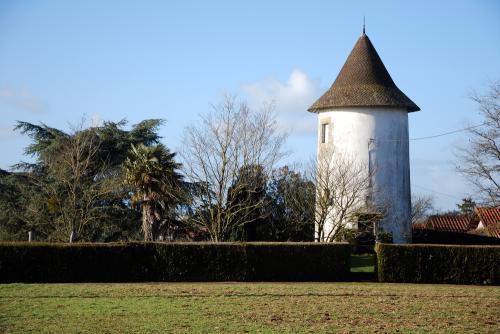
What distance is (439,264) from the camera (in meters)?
32.1

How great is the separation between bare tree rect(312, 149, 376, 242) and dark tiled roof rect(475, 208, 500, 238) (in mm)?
9858

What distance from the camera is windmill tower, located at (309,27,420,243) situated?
4522 centimetres

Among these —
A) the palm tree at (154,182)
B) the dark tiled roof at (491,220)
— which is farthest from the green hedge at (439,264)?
the dark tiled roof at (491,220)

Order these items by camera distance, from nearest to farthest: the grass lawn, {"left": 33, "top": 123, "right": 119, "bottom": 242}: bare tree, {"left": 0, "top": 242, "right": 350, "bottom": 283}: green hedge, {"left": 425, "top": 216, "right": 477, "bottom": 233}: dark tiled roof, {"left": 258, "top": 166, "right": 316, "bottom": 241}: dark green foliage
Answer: the grass lawn, {"left": 0, "top": 242, "right": 350, "bottom": 283}: green hedge, {"left": 33, "top": 123, "right": 119, "bottom": 242}: bare tree, {"left": 258, "top": 166, "right": 316, "bottom": 241}: dark green foliage, {"left": 425, "top": 216, "right": 477, "bottom": 233}: dark tiled roof

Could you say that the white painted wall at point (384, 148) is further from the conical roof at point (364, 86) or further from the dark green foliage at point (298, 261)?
the dark green foliage at point (298, 261)

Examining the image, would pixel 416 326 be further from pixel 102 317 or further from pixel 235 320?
pixel 102 317

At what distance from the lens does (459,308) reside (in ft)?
66.3

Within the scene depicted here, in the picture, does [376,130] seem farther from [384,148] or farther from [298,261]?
[298,261]

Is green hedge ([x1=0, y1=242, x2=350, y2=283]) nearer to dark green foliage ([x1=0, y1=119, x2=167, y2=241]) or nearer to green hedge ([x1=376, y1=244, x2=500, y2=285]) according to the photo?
green hedge ([x1=376, y1=244, x2=500, y2=285])

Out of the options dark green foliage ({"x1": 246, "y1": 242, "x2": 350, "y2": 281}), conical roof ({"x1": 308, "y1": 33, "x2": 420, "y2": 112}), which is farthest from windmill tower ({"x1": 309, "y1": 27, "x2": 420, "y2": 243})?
dark green foliage ({"x1": 246, "y1": 242, "x2": 350, "y2": 281})

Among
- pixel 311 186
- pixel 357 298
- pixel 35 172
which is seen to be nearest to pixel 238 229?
pixel 311 186

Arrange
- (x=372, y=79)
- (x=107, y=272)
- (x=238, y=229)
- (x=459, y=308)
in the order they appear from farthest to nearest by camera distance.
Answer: (x=372, y=79)
(x=238, y=229)
(x=107, y=272)
(x=459, y=308)

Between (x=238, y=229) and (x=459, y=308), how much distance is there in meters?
22.8

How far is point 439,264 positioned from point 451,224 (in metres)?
28.3
